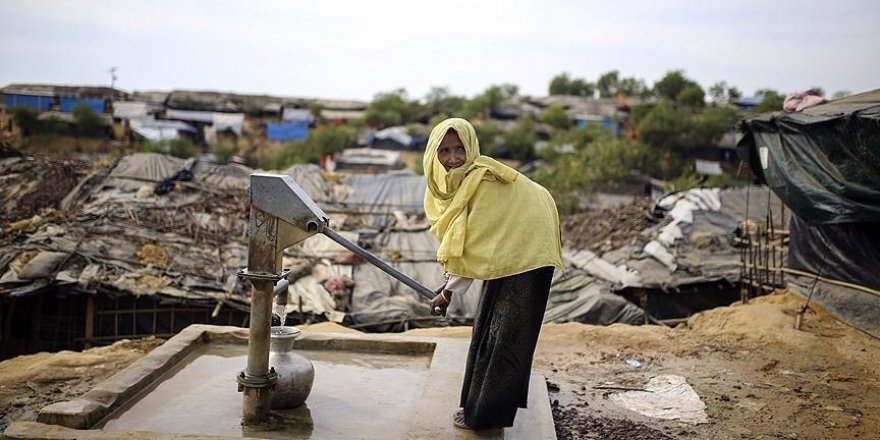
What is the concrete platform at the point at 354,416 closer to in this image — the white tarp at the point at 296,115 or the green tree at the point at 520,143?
the green tree at the point at 520,143

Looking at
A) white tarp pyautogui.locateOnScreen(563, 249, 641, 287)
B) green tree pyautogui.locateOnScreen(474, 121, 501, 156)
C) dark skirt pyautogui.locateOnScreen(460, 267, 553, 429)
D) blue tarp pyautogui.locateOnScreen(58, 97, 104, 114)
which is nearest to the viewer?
dark skirt pyautogui.locateOnScreen(460, 267, 553, 429)

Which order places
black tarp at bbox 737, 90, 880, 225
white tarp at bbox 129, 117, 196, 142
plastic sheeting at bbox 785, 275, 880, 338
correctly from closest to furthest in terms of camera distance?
black tarp at bbox 737, 90, 880, 225
plastic sheeting at bbox 785, 275, 880, 338
white tarp at bbox 129, 117, 196, 142

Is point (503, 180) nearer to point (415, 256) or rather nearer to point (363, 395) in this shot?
point (363, 395)

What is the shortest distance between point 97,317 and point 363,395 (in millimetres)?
8653

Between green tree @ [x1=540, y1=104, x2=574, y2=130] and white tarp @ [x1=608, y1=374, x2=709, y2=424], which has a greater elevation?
green tree @ [x1=540, y1=104, x2=574, y2=130]

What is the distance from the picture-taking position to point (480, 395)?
3.14 m

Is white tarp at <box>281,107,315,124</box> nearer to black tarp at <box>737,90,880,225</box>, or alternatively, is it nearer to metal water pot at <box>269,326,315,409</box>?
black tarp at <box>737,90,880,225</box>

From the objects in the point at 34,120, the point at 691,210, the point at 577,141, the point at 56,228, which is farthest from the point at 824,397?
the point at 34,120

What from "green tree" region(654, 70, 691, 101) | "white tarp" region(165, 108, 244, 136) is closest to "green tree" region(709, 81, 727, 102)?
"green tree" region(654, 70, 691, 101)

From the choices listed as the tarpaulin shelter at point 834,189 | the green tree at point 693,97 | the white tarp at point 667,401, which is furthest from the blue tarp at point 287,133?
the white tarp at point 667,401

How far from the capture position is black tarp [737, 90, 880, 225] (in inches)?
230

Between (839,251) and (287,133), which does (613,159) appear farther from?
(287,133)

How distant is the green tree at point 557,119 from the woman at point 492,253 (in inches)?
1429

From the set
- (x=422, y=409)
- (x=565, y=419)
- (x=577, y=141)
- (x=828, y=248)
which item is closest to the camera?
(x=422, y=409)
